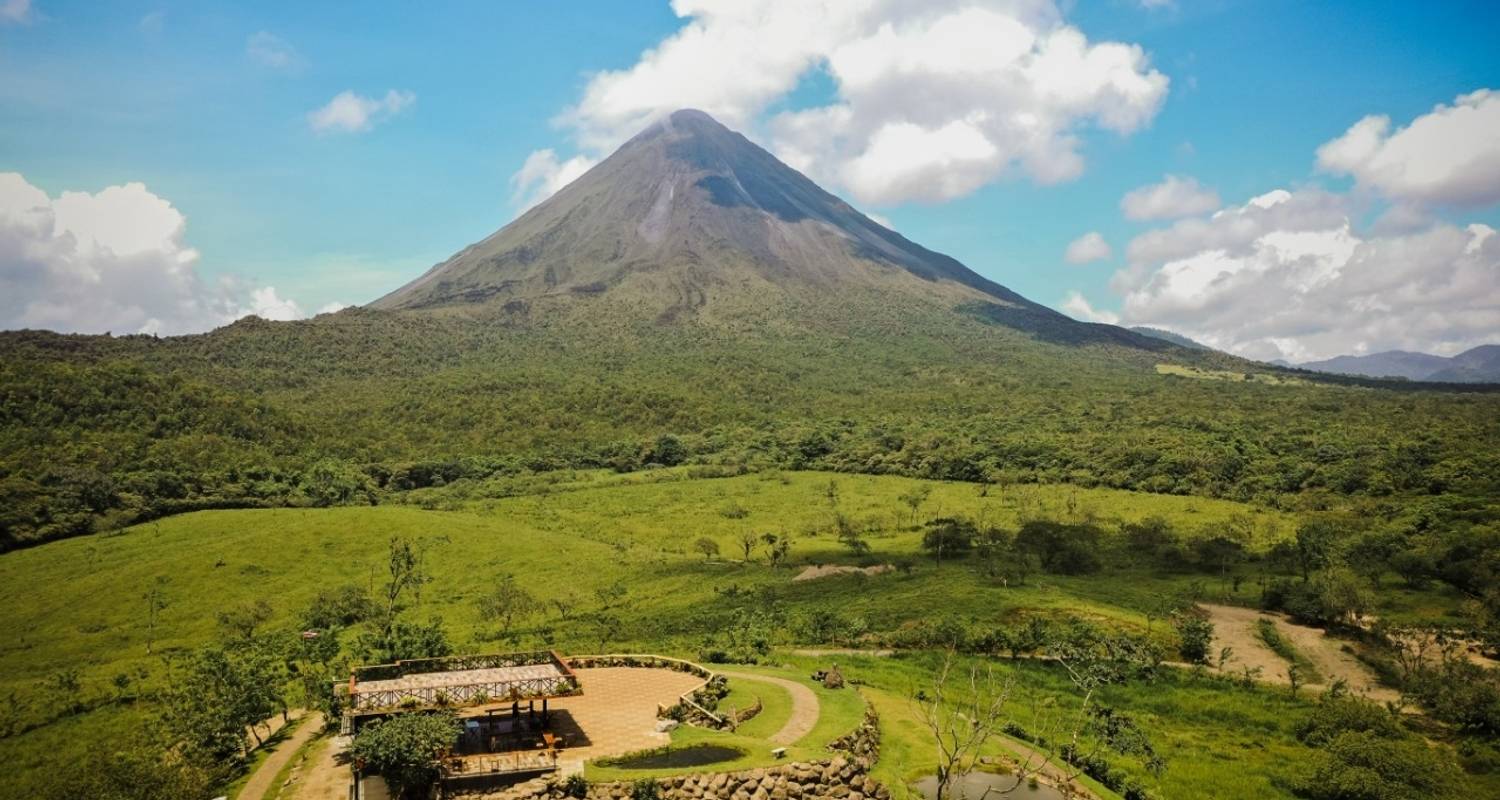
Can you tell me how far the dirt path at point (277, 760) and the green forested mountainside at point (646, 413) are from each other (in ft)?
189

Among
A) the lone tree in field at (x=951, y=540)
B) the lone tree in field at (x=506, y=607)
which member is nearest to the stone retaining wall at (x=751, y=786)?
the lone tree in field at (x=506, y=607)

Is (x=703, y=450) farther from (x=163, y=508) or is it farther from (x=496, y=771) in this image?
(x=496, y=771)

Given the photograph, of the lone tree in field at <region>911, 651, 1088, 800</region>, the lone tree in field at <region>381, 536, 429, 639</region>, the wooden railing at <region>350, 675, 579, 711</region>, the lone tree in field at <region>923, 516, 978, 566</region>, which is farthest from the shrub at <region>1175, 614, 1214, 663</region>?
the lone tree in field at <region>381, 536, 429, 639</region>

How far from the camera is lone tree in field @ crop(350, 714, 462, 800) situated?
22141mm

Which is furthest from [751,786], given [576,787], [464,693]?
[464,693]

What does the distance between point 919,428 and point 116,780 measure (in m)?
108

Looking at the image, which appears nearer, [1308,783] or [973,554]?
[1308,783]

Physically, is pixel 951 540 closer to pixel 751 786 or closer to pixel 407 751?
pixel 751 786

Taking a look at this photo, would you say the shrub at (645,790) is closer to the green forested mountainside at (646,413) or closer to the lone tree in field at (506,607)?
the lone tree in field at (506,607)

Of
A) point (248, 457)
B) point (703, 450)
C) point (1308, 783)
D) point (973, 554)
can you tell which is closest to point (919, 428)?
point (703, 450)

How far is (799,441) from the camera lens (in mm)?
118938

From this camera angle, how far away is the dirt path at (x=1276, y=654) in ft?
133

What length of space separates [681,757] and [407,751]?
7301 mm

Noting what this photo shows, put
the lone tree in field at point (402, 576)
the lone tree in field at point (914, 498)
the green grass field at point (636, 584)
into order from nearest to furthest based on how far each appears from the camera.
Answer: the green grass field at point (636, 584) → the lone tree in field at point (402, 576) → the lone tree in field at point (914, 498)
